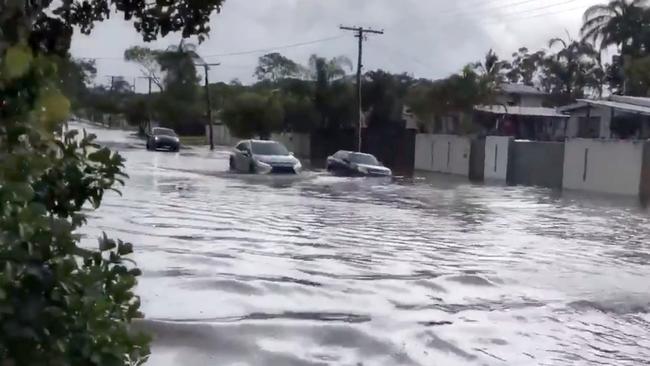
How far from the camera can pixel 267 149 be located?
35781 millimetres

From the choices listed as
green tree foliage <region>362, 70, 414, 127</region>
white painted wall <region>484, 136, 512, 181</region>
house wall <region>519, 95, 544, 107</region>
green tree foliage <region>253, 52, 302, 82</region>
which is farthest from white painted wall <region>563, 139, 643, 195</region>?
green tree foliage <region>253, 52, 302, 82</region>

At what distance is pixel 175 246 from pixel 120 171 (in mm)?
10013

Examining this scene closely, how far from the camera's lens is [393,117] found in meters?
56.0

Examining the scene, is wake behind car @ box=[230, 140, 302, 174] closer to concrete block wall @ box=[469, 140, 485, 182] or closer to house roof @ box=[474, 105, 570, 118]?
concrete block wall @ box=[469, 140, 485, 182]

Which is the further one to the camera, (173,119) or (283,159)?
(173,119)

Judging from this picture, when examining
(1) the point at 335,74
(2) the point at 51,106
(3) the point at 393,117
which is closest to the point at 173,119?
(1) the point at 335,74

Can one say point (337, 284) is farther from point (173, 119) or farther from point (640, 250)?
point (173, 119)

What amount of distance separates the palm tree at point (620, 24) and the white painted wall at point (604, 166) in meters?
A: 19.2

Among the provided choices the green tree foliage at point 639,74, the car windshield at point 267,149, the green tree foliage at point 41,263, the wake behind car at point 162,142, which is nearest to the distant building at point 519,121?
the green tree foliage at point 639,74

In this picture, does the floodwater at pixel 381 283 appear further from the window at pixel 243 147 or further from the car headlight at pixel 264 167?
the window at pixel 243 147

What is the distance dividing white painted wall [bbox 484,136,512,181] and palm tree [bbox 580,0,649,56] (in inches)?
624

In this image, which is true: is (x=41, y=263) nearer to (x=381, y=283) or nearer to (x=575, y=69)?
(x=381, y=283)

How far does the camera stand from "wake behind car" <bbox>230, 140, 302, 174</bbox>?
34.4m

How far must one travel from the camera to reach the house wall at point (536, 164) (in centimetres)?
3666
